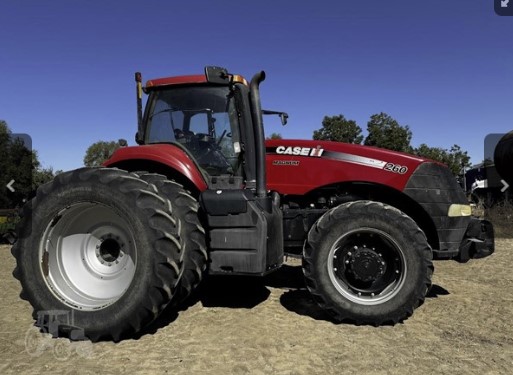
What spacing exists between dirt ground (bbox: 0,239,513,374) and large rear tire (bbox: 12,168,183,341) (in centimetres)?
25

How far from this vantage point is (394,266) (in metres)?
4.11

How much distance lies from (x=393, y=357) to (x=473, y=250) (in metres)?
1.86

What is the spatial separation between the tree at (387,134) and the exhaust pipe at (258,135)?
23.4 meters

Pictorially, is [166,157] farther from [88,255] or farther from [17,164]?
[17,164]

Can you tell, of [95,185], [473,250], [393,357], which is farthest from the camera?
[473,250]

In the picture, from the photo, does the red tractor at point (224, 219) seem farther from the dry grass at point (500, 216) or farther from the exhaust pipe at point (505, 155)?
the dry grass at point (500, 216)

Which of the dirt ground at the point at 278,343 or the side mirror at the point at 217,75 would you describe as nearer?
the dirt ground at the point at 278,343

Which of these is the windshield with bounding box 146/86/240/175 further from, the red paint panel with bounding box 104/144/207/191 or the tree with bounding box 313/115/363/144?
the tree with bounding box 313/115/363/144

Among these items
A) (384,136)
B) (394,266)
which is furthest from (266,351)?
(384,136)

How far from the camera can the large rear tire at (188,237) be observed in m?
3.78

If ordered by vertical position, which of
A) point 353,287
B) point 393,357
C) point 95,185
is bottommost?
point 393,357

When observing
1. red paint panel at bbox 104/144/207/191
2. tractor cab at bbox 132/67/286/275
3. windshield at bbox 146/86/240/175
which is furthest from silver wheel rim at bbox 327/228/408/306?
red paint panel at bbox 104/144/207/191

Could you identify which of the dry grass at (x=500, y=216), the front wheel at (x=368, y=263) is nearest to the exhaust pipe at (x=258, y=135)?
the front wheel at (x=368, y=263)

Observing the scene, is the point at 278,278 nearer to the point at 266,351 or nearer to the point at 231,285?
the point at 231,285
